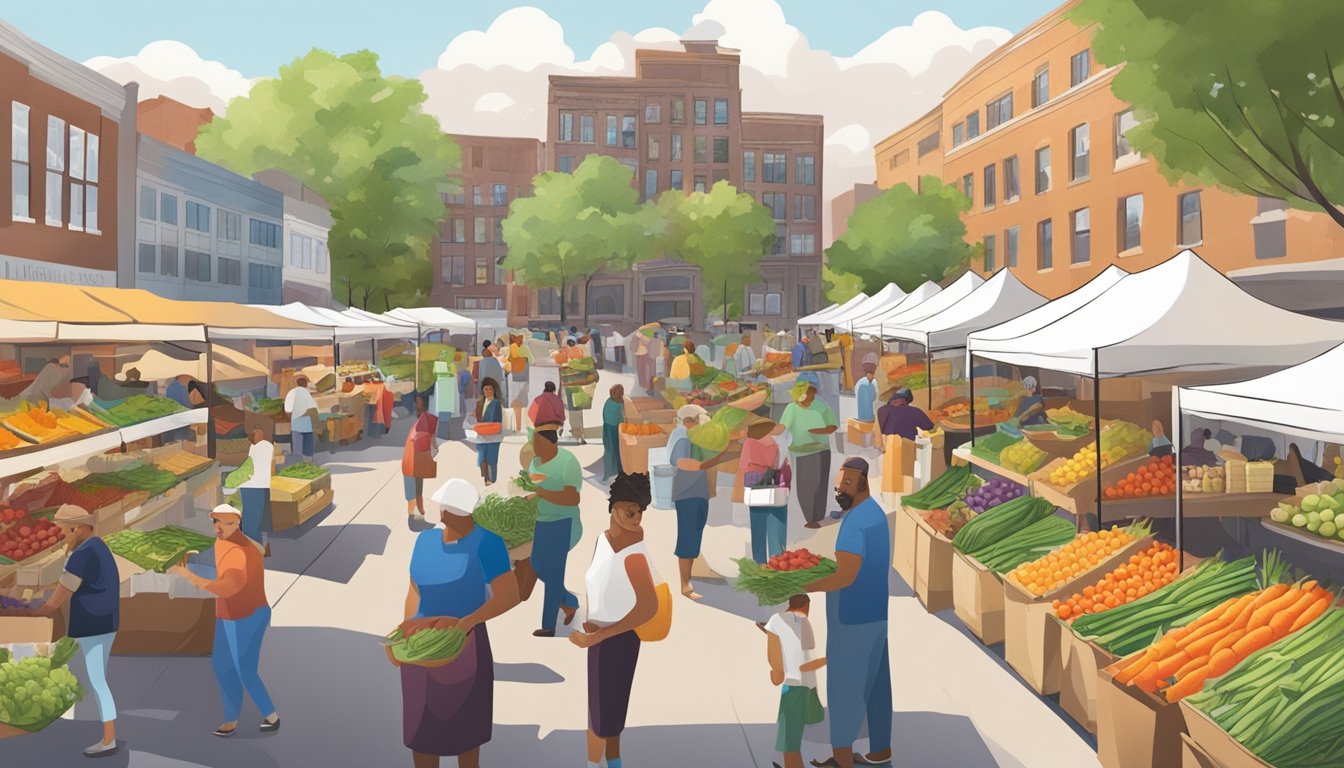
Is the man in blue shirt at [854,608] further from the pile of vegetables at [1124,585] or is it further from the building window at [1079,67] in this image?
the building window at [1079,67]

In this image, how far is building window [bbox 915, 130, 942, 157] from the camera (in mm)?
70312

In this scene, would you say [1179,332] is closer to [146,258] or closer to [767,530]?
[767,530]

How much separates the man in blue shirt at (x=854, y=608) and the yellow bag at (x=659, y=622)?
0.92 metres

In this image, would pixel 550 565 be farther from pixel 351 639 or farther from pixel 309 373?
pixel 309 373

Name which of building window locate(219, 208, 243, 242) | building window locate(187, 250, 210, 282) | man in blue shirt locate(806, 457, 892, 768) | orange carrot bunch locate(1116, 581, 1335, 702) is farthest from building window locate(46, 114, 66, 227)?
orange carrot bunch locate(1116, 581, 1335, 702)

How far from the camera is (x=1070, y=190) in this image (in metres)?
44.0

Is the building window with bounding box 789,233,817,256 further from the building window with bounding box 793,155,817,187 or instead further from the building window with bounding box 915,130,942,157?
the building window with bounding box 915,130,942,157

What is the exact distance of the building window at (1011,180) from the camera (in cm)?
4991

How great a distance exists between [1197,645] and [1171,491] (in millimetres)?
5158

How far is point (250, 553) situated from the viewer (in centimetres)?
723

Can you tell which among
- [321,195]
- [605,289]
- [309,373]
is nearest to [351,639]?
[309,373]

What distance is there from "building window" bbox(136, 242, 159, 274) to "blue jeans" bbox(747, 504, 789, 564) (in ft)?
83.4

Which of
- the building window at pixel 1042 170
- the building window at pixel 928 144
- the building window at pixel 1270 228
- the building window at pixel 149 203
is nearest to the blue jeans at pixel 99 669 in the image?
the building window at pixel 149 203

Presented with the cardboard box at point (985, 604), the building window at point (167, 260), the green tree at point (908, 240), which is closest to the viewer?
the cardboard box at point (985, 604)
